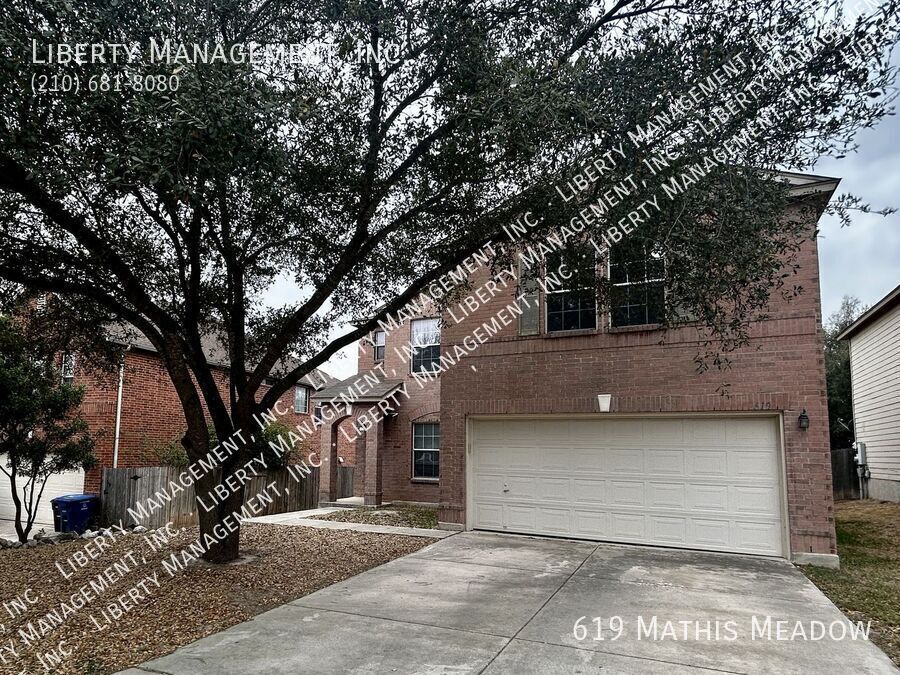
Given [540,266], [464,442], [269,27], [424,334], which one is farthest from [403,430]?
[269,27]

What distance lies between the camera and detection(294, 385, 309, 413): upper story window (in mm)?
21984

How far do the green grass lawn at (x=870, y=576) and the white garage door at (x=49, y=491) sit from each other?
1549 centimetres

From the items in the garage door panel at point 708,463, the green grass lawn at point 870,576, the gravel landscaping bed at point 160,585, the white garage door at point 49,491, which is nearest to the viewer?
the gravel landscaping bed at point 160,585

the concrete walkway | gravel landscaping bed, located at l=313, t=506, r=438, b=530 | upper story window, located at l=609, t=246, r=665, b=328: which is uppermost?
upper story window, located at l=609, t=246, r=665, b=328

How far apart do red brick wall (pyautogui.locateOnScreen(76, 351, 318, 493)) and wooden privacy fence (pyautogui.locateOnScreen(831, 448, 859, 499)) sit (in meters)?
18.7

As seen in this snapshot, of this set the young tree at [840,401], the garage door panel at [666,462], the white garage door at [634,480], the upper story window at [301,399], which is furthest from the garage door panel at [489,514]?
the young tree at [840,401]

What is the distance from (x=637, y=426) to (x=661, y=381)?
93 cm

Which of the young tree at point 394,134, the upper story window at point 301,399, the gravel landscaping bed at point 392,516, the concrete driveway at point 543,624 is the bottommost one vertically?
the gravel landscaping bed at point 392,516

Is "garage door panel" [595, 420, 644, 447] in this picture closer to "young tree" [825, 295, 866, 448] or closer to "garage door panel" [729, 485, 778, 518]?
"garage door panel" [729, 485, 778, 518]

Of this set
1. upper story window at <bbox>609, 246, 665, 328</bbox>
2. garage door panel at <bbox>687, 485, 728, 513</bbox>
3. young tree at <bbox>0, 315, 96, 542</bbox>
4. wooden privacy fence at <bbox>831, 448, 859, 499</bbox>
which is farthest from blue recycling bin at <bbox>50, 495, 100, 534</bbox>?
wooden privacy fence at <bbox>831, 448, 859, 499</bbox>

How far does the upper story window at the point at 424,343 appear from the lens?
17672 mm

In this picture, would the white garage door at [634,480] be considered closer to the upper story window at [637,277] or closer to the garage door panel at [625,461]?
the garage door panel at [625,461]

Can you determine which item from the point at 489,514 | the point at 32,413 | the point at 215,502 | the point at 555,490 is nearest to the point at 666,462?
the point at 555,490

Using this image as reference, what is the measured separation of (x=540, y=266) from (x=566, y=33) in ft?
10.1
